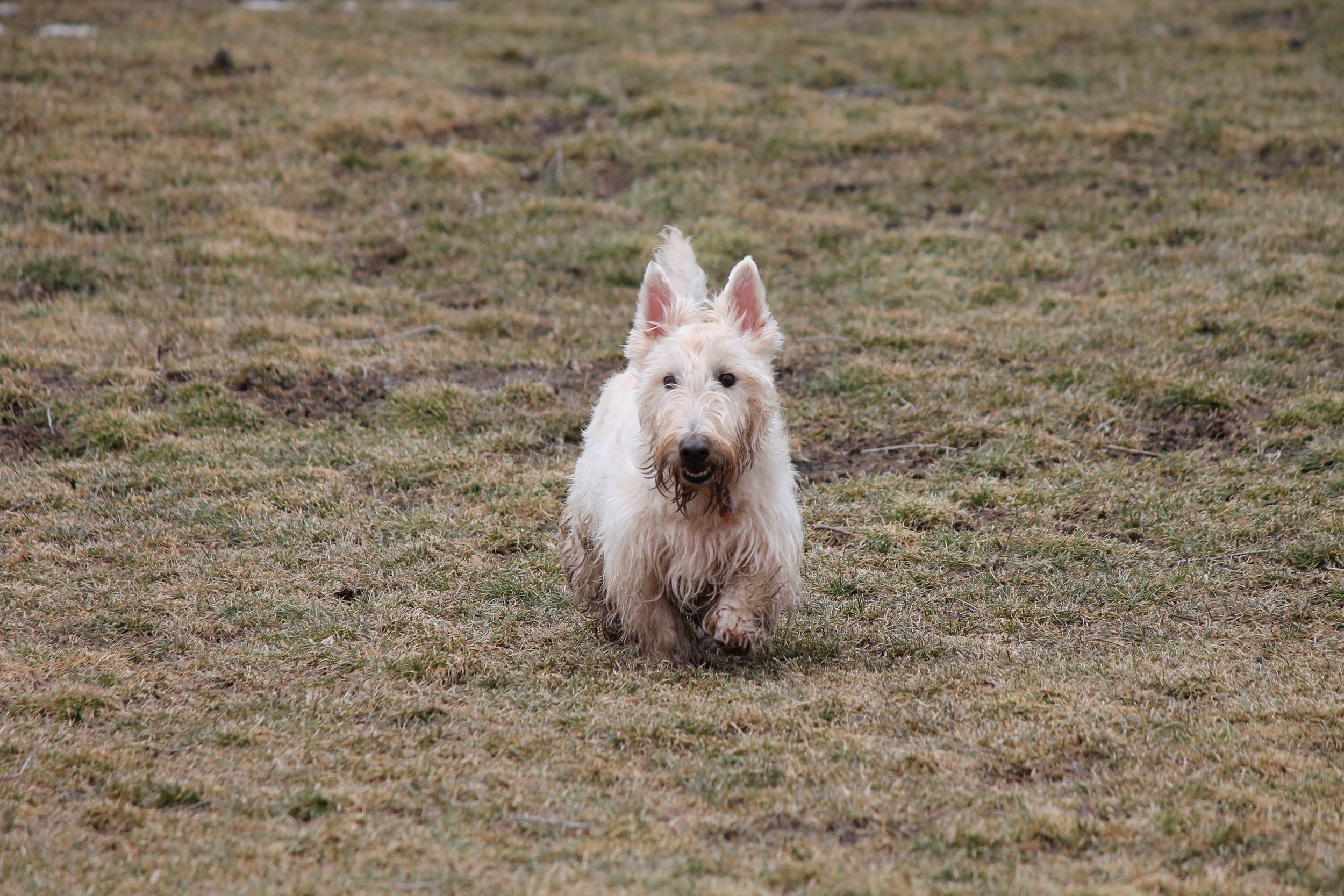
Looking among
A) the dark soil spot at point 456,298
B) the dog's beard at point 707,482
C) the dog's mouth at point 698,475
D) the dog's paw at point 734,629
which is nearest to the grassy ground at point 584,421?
the dark soil spot at point 456,298

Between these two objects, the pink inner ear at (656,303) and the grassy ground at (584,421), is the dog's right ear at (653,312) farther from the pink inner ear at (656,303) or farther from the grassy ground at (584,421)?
the grassy ground at (584,421)

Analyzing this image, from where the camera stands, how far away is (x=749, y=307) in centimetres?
613

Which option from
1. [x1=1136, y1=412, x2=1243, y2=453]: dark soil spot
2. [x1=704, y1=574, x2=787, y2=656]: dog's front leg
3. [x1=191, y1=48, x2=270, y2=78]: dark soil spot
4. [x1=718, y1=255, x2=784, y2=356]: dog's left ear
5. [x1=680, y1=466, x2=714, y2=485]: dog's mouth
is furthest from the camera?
[x1=191, y1=48, x2=270, y2=78]: dark soil spot

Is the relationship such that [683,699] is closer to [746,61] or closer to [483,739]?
[483,739]

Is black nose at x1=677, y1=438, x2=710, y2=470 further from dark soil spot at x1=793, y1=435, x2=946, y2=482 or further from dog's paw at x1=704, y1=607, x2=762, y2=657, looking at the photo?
dark soil spot at x1=793, y1=435, x2=946, y2=482

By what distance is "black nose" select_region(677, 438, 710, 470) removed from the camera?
5523 millimetres

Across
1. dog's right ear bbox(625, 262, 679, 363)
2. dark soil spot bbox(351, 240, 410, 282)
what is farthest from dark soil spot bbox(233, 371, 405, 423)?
dog's right ear bbox(625, 262, 679, 363)

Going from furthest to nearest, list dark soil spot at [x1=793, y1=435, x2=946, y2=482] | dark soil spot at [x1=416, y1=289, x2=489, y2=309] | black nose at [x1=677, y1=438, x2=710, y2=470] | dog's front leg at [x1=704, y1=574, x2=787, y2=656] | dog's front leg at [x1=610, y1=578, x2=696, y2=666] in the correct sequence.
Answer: dark soil spot at [x1=416, y1=289, x2=489, y2=309]
dark soil spot at [x1=793, y1=435, x2=946, y2=482]
dog's front leg at [x1=610, y1=578, x2=696, y2=666]
dog's front leg at [x1=704, y1=574, x2=787, y2=656]
black nose at [x1=677, y1=438, x2=710, y2=470]

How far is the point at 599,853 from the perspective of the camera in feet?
13.6

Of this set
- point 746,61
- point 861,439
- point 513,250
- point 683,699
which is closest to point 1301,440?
point 861,439

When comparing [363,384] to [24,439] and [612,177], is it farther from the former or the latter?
[612,177]

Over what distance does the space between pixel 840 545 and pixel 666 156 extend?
7801 mm

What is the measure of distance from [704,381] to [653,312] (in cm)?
64

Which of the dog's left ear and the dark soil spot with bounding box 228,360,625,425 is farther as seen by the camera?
the dark soil spot with bounding box 228,360,625,425
